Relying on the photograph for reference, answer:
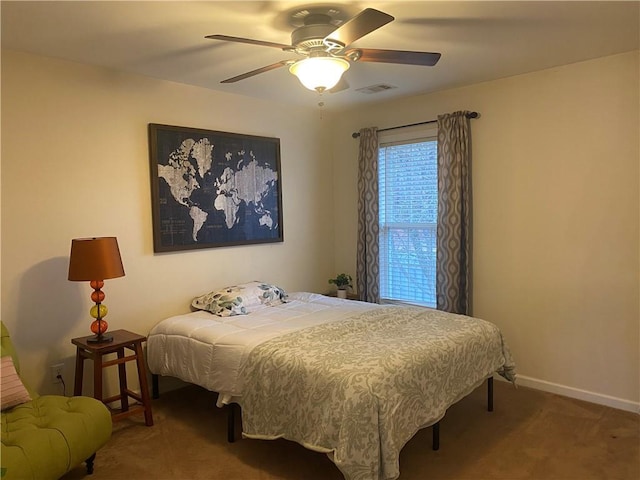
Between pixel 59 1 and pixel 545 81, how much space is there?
314cm

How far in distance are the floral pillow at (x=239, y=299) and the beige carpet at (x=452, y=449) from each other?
2.34ft

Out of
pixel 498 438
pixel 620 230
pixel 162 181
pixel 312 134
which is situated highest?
pixel 312 134

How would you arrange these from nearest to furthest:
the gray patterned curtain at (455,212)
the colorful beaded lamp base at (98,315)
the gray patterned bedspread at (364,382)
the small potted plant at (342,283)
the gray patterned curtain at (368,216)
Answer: the gray patterned bedspread at (364,382) → the colorful beaded lamp base at (98,315) → the gray patterned curtain at (455,212) → the gray patterned curtain at (368,216) → the small potted plant at (342,283)

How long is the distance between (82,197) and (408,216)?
2701 mm

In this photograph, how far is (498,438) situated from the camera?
9.50ft

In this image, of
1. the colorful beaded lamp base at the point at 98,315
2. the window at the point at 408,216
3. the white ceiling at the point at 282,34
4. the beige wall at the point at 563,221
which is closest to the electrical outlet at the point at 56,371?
the colorful beaded lamp base at the point at 98,315

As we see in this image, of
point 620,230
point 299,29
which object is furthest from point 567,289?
point 299,29

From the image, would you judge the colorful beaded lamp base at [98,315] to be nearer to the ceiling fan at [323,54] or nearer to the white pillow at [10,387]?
the white pillow at [10,387]

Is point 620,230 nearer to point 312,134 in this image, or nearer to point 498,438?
point 498,438

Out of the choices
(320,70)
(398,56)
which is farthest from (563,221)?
(320,70)

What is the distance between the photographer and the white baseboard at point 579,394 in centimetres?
324

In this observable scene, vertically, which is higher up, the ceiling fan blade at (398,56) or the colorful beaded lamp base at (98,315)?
the ceiling fan blade at (398,56)

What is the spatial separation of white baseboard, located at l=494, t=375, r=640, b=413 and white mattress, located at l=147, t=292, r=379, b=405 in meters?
1.37

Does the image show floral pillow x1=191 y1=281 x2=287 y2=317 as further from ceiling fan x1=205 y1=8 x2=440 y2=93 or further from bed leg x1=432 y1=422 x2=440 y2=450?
ceiling fan x1=205 y1=8 x2=440 y2=93
